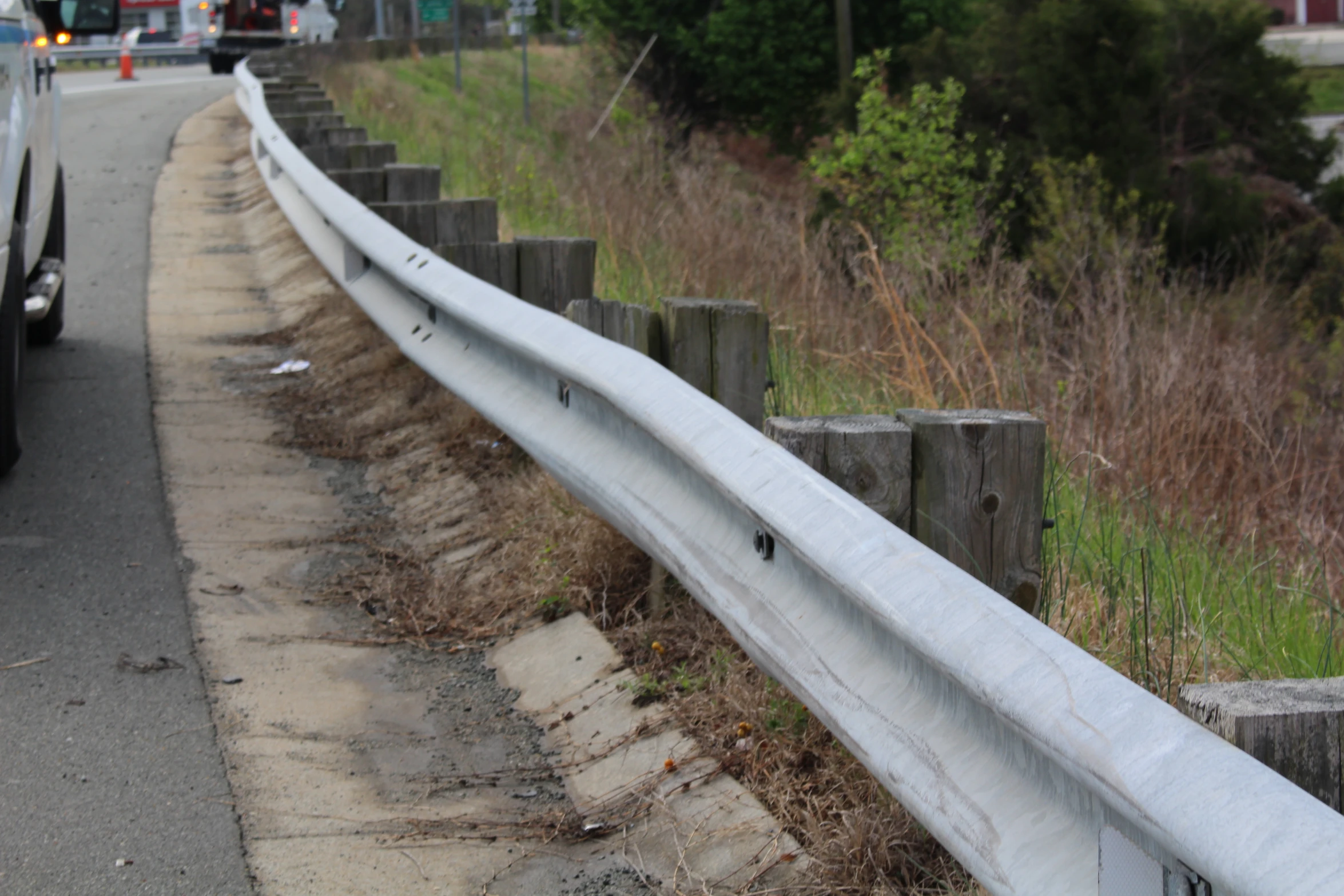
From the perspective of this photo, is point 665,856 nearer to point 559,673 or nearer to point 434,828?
point 434,828

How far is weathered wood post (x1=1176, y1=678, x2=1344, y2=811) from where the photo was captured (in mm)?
1388

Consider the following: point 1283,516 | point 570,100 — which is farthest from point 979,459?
point 570,100

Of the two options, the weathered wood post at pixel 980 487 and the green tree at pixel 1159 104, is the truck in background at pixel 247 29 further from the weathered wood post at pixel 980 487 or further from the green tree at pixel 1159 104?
the weathered wood post at pixel 980 487

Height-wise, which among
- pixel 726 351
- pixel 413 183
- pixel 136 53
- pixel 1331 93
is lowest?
pixel 726 351

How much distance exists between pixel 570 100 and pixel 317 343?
39.5 m

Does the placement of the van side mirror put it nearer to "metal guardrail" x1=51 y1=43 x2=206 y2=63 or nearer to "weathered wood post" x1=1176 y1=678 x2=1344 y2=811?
"weathered wood post" x1=1176 y1=678 x2=1344 y2=811

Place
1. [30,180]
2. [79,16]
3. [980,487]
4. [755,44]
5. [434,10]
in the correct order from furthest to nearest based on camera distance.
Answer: [755,44]
[434,10]
[79,16]
[30,180]
[980,487]

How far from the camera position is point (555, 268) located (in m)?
4.85

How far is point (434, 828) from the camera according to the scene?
2748 mm

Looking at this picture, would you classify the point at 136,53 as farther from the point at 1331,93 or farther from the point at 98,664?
the point at 98,664

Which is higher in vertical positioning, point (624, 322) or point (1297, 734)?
point (624, 322)

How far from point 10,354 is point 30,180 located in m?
0.96

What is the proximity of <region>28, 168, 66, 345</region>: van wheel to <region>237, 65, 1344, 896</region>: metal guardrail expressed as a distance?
3.92m

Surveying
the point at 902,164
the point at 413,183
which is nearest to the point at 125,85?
the point at 902,164
